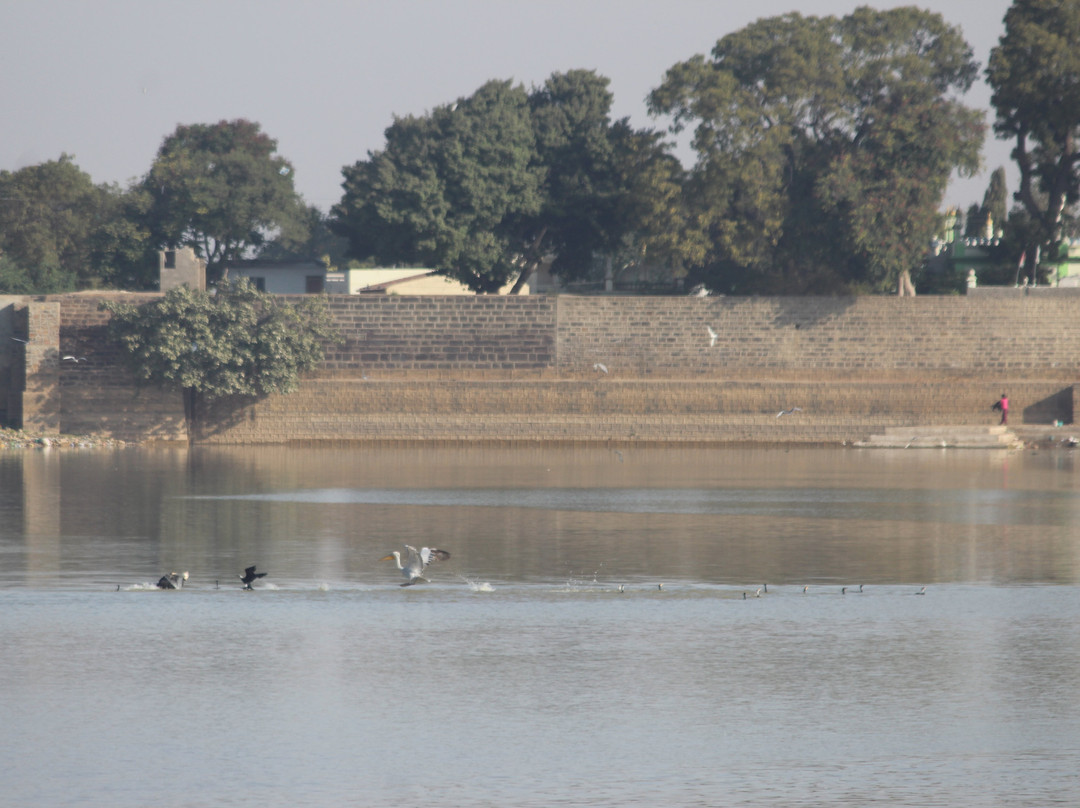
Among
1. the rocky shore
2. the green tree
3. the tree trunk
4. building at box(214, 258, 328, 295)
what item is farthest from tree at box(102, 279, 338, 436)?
the green tree

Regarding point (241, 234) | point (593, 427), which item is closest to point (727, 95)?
point (593, 427)

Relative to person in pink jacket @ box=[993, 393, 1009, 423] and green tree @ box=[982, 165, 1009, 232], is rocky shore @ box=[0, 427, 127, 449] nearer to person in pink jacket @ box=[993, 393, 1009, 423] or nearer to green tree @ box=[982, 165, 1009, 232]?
person in pink jacket @ box=[993, 393, 1009, 423]

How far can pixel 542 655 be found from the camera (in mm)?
9414

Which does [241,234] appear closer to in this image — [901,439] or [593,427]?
[593,427]

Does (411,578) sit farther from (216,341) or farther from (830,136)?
(830,136)

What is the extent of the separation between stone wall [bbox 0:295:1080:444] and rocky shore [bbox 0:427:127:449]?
41 cm

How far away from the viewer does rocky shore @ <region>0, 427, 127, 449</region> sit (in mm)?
28797

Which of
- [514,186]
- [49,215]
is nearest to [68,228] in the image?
[49,215]

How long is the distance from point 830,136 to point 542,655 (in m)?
24.7

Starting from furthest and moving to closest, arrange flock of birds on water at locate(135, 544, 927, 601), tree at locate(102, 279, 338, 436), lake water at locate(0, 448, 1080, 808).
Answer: tree at locate(102, 279, 338, 436)
flock of birds on water at locate(135, 544, 927, 601)
lake water at locate(0, 448, 1080, 808)

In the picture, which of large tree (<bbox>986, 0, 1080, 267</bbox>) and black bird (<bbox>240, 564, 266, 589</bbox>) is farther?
large tree (<bbox>986, 0, 1080, 267</bbox>)

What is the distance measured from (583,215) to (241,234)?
46.0ft

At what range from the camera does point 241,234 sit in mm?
43969

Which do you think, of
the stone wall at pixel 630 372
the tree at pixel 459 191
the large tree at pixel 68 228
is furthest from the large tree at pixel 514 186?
the large tree at pixel 68 228
